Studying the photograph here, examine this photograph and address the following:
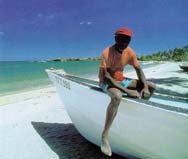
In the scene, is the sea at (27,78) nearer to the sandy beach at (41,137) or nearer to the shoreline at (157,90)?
the shoreline at (157,90)

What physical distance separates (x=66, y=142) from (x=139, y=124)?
6.28ft

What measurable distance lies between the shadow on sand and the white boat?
0.78 feet

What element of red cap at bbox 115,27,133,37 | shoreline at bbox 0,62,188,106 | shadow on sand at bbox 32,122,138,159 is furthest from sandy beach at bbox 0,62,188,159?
red cap at bbox 115,27,133,37

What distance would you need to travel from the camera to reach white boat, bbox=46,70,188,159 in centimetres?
315

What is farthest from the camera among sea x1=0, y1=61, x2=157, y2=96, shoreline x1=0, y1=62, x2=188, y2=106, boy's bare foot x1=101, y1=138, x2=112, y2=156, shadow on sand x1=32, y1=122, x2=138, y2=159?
sea x1=0, y1=61, x2=157, y2=96

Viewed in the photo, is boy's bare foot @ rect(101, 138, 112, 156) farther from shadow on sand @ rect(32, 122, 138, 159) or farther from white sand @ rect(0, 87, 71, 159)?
white sand @ rect(0, 87, 71, 159)

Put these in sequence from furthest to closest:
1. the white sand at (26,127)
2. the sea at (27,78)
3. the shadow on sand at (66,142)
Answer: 1. the sea at (27,78)
2. the white sand at (26,127)
3. the shadow on sand at (66,142)

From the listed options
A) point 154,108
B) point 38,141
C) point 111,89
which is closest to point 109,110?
point 111,89

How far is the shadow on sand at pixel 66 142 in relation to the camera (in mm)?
4445

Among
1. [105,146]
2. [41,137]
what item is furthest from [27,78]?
[105,146]

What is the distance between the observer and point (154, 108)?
319 cm

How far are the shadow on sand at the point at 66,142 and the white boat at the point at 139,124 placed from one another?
0.24 meters

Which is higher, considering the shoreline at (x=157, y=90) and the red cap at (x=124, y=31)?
the red cap at (x=124, y=31)

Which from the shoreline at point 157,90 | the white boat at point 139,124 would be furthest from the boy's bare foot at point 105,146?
the shoreline at point 157,90
